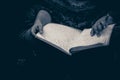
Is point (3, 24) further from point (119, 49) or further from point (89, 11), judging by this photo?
point (119, 49)

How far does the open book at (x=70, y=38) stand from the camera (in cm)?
200

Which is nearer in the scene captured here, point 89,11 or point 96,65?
point 96,65

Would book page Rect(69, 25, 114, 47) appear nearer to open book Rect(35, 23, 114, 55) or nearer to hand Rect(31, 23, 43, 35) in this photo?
open book Rect(35, 23, 114, 55)

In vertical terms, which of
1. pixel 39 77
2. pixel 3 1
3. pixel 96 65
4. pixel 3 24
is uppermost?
pixel 3 1

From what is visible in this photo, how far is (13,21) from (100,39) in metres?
0.85

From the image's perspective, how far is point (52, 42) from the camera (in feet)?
6.61

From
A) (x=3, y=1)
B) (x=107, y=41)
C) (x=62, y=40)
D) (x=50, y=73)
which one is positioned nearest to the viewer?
(x=107, y=41)

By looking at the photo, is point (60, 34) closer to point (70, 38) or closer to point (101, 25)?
point (70, 38)

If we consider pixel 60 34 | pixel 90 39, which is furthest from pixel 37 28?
pixel 90 39

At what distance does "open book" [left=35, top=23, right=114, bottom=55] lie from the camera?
6.55 feet

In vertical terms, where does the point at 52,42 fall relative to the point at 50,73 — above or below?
above

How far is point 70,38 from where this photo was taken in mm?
2229

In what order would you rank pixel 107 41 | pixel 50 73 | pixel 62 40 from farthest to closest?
pixel 50 73 → pixel 62 40 → pixel 107 41

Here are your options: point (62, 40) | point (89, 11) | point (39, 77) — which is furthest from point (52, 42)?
point (89, 11)
